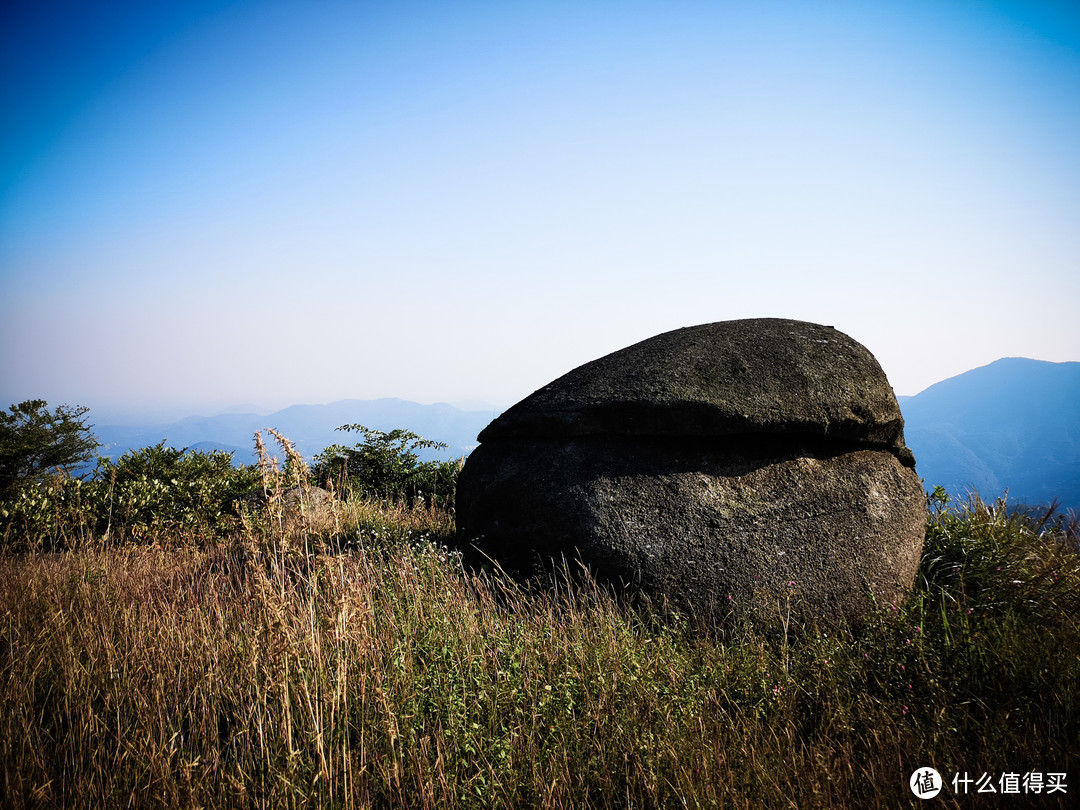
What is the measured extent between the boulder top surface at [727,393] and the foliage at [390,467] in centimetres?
452

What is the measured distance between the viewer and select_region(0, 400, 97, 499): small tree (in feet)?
35.6

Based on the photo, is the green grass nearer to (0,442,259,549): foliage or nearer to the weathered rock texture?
the weathered rock texture

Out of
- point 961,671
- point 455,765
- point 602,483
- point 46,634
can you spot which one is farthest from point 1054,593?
point 46,634

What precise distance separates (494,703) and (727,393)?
3.14 meters

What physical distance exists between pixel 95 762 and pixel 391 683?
132 cm

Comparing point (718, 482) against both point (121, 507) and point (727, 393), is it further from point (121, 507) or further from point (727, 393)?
point (121, 507)

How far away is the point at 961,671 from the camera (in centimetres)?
308

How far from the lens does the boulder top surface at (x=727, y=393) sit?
181 inches

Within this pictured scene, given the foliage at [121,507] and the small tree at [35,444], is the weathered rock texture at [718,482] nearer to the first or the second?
the foliage at [121,507]

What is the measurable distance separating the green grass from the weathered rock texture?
0.38 meters

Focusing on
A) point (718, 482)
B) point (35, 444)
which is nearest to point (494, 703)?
point (718, 482)

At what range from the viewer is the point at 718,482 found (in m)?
4.48

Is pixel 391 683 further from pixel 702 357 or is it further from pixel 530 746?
pixel 702 357

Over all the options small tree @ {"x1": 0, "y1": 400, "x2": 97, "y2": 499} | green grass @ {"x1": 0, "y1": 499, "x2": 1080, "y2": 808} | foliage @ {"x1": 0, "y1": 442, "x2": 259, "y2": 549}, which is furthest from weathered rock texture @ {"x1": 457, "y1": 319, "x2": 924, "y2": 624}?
small tree @ {"x1": 0, "y1": 400, "x2": 97, "y2": 499}
